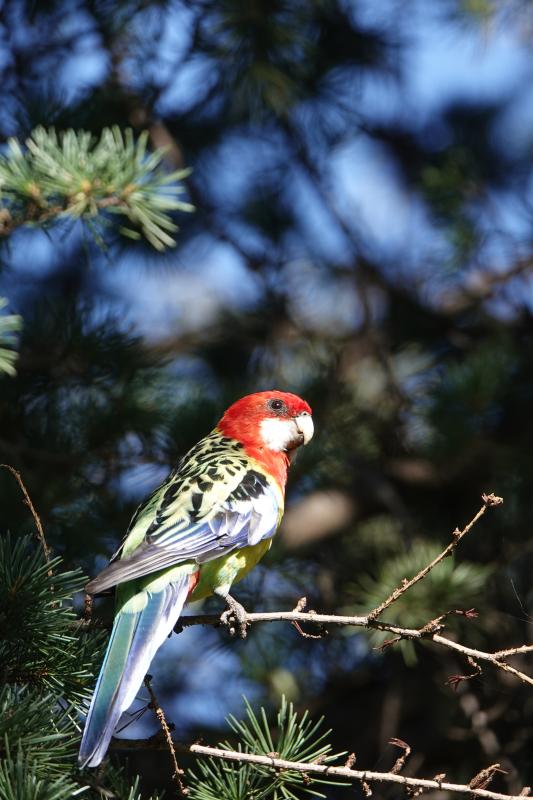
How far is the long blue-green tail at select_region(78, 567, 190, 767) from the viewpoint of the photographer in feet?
6.41

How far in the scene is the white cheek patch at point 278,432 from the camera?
331 centimetres

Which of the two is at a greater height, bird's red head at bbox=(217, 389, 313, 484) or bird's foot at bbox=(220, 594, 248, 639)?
bird's red head at bbox=(217, 389, 313, 484)

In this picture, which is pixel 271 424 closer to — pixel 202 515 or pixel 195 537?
pixel 202 515

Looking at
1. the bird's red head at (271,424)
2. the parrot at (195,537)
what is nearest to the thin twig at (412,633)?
the parrot at (195,537)

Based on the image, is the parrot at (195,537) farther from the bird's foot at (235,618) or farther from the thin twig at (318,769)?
the thin twig at (318,769)

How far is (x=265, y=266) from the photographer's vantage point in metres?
4.42

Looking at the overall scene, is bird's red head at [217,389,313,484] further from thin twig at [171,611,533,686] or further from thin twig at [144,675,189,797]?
thin twig at [144,675,189,797]

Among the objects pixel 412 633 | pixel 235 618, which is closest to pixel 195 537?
pixel 235 618

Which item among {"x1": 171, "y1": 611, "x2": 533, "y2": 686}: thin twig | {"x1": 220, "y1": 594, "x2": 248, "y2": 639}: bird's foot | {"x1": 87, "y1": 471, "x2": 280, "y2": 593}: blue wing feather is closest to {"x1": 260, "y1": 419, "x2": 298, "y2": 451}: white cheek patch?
{"x1": 87, "y1": 471, "x2": 280, "y2": 593}: blue wing feather

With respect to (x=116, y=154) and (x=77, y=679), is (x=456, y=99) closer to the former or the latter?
(x=116, y=154)

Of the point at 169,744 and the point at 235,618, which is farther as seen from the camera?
the point at 235,618

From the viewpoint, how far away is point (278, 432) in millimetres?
3326

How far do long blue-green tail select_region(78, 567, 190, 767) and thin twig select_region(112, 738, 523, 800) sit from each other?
0.34 ft

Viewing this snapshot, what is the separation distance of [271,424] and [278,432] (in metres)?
0.04
